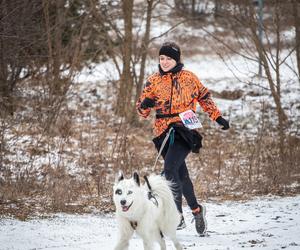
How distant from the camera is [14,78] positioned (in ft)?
36.6

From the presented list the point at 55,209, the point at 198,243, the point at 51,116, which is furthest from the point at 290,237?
the point at 51,116

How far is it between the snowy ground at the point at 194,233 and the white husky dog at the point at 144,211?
53 cm

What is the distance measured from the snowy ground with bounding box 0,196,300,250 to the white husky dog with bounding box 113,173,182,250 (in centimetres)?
53

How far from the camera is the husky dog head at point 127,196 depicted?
450 cm

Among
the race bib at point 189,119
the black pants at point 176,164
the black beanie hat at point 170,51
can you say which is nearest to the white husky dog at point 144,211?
the black pants at point 176,164

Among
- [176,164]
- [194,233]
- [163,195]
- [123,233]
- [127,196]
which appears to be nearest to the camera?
[127,196]

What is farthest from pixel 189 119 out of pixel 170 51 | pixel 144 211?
pixel 144 211

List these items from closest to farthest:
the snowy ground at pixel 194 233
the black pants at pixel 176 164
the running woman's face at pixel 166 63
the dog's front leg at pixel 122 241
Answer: the dog's front leg at pixel 122 241 → the snowy ground at pixel 194 233 → the black pants at pixel 176 164 → the running woman's face at pixel 166 63

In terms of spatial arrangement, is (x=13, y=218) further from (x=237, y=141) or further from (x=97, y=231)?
(x=237, y=141)

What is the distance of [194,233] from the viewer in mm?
6098

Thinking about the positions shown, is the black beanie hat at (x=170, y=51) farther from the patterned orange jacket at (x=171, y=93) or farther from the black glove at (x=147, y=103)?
the black glove at (x=147, y=103)

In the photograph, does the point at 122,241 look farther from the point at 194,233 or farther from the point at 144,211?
the point at 194,233

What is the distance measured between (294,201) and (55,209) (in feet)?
10.2

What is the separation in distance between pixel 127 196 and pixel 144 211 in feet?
0.80
